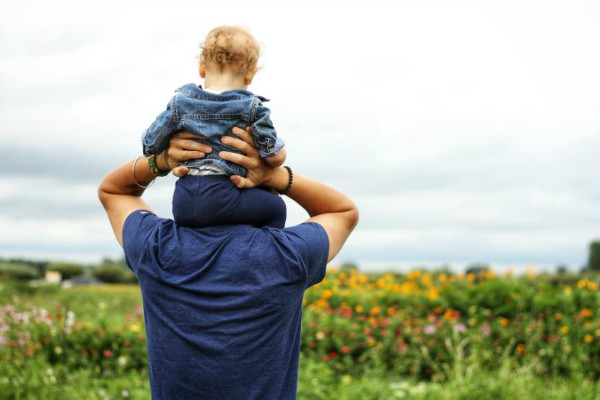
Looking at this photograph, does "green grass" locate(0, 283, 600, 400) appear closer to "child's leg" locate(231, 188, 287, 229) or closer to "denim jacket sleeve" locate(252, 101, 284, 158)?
"child's leg" locate(231, 188, 287, 229)

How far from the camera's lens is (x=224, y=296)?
1.93m

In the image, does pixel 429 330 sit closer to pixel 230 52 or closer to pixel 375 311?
pixel 375 311

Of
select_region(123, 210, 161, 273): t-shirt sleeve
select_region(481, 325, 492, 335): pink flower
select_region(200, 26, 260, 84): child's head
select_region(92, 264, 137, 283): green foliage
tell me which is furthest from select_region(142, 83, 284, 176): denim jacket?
select_region(92, 264, 137, 283): green foliage

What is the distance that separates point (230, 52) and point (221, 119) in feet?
0.77

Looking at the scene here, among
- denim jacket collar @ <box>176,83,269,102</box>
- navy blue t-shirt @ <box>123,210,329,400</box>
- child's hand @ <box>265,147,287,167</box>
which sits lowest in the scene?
navy blue t-shirt @ <box>123,210,329,400</box>

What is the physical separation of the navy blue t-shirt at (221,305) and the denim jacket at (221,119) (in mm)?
256

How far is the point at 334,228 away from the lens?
2223mm

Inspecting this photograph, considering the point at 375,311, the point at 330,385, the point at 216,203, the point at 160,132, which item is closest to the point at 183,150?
the point at 160,132

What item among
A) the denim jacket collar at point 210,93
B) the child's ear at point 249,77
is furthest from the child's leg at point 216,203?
the child's ear at point 249,77

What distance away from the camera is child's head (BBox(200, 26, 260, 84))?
208 cm

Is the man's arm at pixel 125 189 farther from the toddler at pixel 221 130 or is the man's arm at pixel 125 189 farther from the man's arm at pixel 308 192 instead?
the man's arm at pixel 308 192

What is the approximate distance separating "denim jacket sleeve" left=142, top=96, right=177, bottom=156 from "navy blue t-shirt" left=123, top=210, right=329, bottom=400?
319mm

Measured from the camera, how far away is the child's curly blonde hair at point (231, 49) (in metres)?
2.08

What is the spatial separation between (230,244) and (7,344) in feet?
18.4
